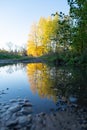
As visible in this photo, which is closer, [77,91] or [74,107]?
[74,107]

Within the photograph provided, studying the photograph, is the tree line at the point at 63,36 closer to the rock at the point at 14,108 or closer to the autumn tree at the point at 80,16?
the autumn tree at the point at 80,16

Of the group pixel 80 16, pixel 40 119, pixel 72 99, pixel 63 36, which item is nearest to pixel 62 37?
pixel 63 36

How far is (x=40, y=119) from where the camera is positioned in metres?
8.87

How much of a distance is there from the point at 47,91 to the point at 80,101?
320 cm

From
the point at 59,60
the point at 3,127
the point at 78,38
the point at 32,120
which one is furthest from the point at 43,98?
the point at 59,60

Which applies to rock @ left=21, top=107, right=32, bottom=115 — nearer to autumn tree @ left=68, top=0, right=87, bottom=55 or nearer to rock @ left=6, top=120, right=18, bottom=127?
rock @ left=6, top=120, right=18, bottom=127

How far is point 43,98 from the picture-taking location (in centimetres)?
1276

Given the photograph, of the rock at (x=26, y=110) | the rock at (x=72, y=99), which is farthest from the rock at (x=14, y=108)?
the rock at (x=72, y=99)

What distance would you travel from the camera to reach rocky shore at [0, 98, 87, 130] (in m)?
8.10

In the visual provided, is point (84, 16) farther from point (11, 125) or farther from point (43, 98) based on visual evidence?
point (11, 125)

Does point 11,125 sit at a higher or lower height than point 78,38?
lower

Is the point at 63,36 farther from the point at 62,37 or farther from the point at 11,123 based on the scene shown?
the point at 11,123

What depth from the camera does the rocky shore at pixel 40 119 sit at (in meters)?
8.10

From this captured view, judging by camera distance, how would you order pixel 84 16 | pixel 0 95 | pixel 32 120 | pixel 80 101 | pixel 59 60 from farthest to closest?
pixel 59 60
pixel 84 16
pixel 0 95
pixel 80 101
pixel 32 120
